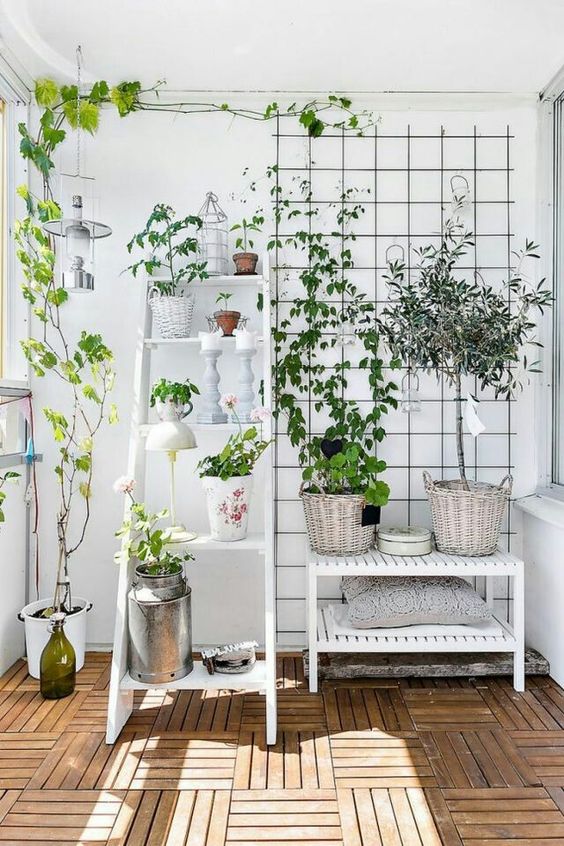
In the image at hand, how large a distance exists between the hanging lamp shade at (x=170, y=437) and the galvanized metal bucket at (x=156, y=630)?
450mm

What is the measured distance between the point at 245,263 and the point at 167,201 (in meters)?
0.51

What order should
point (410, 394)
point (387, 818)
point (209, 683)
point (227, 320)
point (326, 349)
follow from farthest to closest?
point (326, 349), point (410, 394), point (227, 320), point (209, 683), point (387, 818)

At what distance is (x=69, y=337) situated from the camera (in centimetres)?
284

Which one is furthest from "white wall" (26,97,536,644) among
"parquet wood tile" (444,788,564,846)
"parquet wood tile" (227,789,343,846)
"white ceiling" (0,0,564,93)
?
"parquet wood tile" (444,788,564,846)

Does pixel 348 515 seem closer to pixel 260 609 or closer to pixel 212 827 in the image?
pixel 260 609

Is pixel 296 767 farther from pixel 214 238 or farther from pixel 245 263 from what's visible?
pixel 214 238

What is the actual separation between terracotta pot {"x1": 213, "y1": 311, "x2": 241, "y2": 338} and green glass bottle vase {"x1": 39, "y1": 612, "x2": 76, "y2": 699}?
4.23 feet

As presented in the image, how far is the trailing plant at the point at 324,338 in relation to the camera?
2.75 m

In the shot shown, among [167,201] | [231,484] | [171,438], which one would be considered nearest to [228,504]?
[231,484]

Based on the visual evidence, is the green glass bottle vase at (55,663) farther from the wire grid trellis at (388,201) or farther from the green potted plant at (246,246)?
the green potted plant at (246,246)

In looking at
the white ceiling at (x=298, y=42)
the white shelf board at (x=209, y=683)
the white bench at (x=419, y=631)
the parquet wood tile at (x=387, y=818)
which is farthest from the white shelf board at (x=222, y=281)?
the parquet wood tile at (x=387, y=818)

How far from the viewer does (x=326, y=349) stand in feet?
9.23

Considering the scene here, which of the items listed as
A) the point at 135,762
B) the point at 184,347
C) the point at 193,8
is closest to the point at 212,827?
→ the point at 135,762

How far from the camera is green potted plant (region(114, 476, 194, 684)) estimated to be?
2152 millimetres
